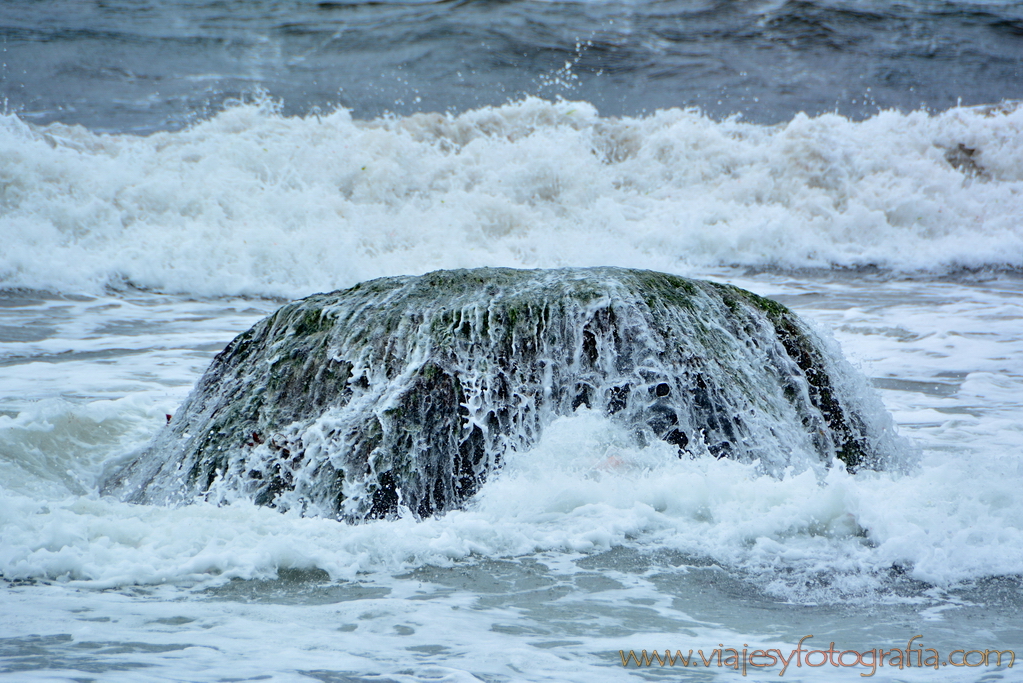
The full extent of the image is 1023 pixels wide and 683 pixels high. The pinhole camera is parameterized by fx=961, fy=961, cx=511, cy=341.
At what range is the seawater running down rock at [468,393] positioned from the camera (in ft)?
12.1

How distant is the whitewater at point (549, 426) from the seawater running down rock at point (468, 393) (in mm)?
131

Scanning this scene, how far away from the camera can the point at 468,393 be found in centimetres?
376

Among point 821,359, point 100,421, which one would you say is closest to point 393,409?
point 821,359

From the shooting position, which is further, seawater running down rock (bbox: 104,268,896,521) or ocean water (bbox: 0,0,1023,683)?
seawater running down rock (bbox: 104,268,896,521)

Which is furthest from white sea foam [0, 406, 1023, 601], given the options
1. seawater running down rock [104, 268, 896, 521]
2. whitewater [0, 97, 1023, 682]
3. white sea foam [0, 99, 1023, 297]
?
white sea foam [0, 99, 1023, 297]

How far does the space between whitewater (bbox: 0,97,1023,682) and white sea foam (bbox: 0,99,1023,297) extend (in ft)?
0.16

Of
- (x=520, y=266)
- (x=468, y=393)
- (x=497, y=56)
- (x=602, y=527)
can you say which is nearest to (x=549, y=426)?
(x=468, y=393)

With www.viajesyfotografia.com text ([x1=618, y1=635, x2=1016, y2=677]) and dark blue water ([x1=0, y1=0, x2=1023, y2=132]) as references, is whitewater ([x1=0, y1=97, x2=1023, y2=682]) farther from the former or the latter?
dark blue water ([x1=0, y1=0, x2=1023, y2=132])

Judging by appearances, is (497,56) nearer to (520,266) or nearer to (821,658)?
(520,266)

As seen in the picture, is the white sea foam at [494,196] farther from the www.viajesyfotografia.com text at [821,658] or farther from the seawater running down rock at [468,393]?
the www.viajesyfotografia.com text at [821,658]

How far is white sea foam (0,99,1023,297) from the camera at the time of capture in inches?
416

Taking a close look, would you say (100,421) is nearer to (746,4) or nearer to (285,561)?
(285,561)

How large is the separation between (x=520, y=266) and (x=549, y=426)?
732 cm

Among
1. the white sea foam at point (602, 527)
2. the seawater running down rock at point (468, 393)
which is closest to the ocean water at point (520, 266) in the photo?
the white sea foam at point (602, 527)
